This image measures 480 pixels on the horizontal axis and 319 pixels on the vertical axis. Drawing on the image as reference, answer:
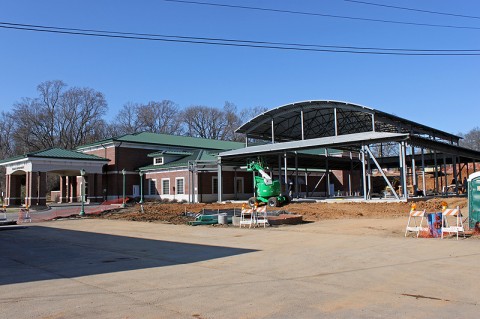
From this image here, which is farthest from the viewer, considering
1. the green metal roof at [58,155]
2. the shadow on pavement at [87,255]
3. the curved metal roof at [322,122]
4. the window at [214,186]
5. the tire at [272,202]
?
the window at [214,186]

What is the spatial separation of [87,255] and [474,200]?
1386 centimetres

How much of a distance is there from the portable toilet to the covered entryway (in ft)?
112

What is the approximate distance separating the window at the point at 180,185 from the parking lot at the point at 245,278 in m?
29.8

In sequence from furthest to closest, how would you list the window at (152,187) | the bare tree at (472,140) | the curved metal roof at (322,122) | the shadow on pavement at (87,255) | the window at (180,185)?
the bare tree at (472,140) → the window at (152,187) → the window at (180,185) → the curved metal roof at (322,122) → the shadow on pavement at (87,255)

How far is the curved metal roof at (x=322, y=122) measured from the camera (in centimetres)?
3850

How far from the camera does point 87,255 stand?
43.4 feet

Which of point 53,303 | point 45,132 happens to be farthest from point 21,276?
point 45,132

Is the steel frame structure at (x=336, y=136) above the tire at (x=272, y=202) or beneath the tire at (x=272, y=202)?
above

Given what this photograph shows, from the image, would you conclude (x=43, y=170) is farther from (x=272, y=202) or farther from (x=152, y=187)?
(x=272, y=202)

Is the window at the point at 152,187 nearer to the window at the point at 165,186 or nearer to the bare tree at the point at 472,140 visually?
the window at the point at 165,186

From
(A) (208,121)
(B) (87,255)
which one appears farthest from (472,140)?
(B) (87,255)

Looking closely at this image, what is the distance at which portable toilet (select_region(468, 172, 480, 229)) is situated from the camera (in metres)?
16.2

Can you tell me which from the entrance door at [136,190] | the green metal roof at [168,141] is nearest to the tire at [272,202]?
the entrance door at [136,190]

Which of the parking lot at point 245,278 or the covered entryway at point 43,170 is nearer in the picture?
the parking lot at point 245,278
